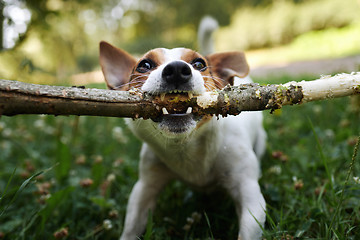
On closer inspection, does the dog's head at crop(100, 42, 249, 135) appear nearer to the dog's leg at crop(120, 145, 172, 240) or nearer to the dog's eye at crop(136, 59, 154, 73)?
the dog's eye at crop(136, 59, 154, 73)

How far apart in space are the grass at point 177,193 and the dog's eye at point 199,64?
1.69ft

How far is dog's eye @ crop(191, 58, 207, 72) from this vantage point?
160 cm

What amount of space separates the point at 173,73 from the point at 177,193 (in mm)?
1060

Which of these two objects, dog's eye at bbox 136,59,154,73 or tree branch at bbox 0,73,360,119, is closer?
tree branch at bbox 0,73,360,119

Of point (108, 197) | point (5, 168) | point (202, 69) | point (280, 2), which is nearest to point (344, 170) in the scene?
point (202, 69)

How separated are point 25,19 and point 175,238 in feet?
6.60

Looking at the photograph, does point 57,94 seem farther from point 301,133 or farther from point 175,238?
point 301,133

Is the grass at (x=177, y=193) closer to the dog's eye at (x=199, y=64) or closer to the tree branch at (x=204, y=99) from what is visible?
the tree branch at (x=204, y=99)

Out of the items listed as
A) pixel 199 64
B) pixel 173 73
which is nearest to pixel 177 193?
pixel 199 64

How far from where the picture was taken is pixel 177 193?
204 cm

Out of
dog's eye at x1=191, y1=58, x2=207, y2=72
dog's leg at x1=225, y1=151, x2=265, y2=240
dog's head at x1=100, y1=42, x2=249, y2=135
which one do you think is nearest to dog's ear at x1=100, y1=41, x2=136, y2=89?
dog's head at x1=100, y1=42, x2=249, y2=135

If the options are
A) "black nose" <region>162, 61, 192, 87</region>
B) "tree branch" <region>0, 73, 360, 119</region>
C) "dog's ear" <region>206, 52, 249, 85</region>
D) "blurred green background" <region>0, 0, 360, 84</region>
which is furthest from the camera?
"blurred green background" <region>0, 0, 360, 84</region>

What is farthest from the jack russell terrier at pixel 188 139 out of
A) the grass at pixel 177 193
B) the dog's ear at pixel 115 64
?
the grass at pixel 177 193

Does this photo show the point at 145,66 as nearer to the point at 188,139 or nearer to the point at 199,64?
the point at 199,64
